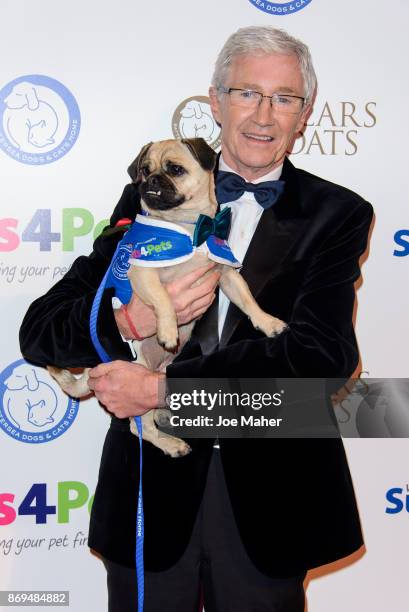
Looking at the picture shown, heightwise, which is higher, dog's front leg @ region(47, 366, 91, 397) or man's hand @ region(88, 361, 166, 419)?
man's hand @ region(88, 361, 166, 419)

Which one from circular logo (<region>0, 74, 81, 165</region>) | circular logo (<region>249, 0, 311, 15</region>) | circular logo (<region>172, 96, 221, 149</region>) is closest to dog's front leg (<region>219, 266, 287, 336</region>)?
circular logo (<region>172, 96, 221, 149</region>)

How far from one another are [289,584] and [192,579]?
23 centimetres

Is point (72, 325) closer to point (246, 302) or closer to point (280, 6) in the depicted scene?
point (246, 302)

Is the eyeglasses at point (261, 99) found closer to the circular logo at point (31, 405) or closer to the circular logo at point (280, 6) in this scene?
the circular logo at point (280, 6)

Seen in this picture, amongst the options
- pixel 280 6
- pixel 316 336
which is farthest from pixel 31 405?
pixel 280 6

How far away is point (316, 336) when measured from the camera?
1.47m

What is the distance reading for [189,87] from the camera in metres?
2.18

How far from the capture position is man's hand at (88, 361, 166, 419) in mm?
1512

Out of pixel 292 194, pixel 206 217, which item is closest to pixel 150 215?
pixel 206 217

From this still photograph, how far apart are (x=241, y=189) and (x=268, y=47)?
340 mm

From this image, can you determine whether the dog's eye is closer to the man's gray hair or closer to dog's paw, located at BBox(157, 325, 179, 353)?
the man's gray hair

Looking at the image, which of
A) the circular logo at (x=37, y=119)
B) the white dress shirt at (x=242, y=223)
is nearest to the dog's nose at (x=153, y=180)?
the white dress shirt at (x=242, y=223)

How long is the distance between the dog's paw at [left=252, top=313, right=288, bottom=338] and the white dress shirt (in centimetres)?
13

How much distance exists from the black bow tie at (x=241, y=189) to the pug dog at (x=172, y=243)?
33 millimetres
